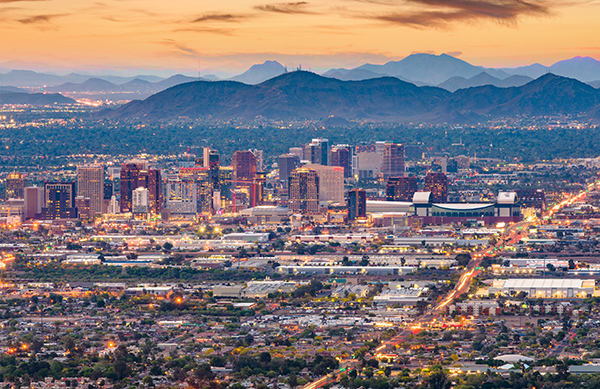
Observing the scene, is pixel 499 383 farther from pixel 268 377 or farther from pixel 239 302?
pixel 239 302

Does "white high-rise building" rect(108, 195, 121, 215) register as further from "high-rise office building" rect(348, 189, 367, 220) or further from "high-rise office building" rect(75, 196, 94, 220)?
"high-rise office building" rect(348, 189, 367, 220)

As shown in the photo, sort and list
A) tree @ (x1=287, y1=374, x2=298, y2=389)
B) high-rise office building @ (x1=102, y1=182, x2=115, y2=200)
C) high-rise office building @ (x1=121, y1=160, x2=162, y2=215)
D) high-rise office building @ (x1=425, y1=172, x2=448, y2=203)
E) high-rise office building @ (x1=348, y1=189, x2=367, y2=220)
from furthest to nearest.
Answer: high-rise office building @ (x1=102, y1=182, x2=115, y2=200) < high-rise office building @ (x1=425, y1=172, x2=448, y2=203) < high-rise office building @ (x1=121, y1=160, x2=162, y2=215) < high-rise office building @ (x1=348, y1=189, x2=367, y2=220) < tree @ (x1=287, y1=374, x2=298, y2=389)

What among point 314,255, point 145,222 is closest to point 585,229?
point 314,255

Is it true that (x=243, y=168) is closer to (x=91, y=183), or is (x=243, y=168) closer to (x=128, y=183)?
(x=128, y=183)

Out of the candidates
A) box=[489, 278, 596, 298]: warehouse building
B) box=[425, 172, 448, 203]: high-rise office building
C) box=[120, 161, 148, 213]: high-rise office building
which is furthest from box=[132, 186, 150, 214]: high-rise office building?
box=[489, 278, 596, 298]: warehouse building

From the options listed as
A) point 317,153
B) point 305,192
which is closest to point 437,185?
point 305,192

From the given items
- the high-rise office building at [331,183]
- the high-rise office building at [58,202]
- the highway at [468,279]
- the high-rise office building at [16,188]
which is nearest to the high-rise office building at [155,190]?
the high-rise office building at [58,202]

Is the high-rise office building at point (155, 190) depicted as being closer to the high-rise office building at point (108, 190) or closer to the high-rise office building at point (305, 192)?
the high-rise office building at point (108, 190)
